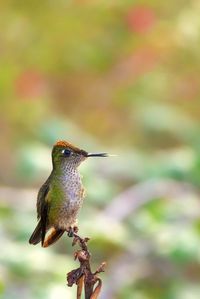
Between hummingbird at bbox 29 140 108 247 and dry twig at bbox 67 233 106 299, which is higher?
hummingbird at bbox 29 140 108 247

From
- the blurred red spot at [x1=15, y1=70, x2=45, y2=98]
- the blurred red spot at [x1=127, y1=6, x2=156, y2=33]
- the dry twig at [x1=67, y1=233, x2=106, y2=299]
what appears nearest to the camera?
the dry twig at [x1=67, y1=233, x2=106, y2=299]

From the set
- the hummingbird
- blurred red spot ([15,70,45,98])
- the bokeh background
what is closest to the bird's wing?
the hummingbird

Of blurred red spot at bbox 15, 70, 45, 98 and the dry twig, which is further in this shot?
blurred red spot at bbox 15, 70, 45, 98

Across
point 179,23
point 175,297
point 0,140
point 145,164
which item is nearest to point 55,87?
point 0,140

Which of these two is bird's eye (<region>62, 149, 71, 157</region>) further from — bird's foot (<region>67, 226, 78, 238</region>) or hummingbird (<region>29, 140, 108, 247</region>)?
bird's foot (<region>67, 226, 78, 238</region>)

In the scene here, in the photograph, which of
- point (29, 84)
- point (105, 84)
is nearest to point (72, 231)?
point (29, 84)

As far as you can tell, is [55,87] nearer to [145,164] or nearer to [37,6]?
[37,6]

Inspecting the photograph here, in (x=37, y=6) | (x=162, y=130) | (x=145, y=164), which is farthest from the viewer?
(x=37, y=6)

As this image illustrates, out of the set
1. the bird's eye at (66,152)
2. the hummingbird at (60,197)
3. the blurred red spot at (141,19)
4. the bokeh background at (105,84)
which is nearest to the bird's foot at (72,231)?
the hummingbird at (60,197)

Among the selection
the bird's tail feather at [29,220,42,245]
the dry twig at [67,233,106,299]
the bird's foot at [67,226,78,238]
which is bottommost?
the dry twig at [67,233,106,299]
